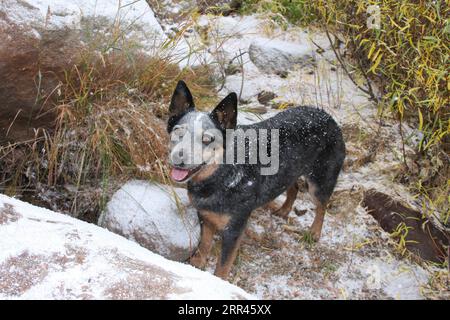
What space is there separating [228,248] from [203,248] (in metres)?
0.26

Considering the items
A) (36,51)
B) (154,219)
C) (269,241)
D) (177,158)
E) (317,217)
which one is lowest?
(269,241)

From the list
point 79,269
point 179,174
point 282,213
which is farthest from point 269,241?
point 79,269

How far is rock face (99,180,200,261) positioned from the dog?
0.11 meters

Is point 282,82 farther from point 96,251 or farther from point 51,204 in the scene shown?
point 96,251

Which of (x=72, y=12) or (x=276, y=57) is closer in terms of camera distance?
(x=72, y=12)

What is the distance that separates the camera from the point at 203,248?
10.2ft

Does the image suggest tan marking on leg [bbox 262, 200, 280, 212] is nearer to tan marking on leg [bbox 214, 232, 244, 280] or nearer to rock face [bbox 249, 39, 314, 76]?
tan marking on leg [bbox 214, 232, 244, 280]

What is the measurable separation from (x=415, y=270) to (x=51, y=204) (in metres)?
2.33

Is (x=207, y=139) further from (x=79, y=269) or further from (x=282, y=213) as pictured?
(x=282, y=213)

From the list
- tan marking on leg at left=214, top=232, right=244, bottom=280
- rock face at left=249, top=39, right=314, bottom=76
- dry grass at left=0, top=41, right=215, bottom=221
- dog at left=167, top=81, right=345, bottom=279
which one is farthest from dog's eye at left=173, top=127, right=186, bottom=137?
rock face at left=249, top=39, right=314, bottom=76

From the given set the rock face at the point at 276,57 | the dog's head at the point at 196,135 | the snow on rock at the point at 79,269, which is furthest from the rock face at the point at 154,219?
the rock face at the point at 276,57

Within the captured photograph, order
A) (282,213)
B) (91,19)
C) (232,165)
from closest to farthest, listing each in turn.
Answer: (232,165), (91,19), (282,213)

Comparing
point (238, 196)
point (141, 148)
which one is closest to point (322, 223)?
point (238, 196)

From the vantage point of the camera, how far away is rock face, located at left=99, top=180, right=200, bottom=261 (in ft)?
9.73
